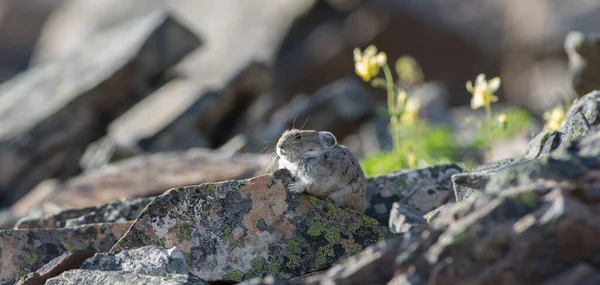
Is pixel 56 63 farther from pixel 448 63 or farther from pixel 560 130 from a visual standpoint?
pixel 448 63

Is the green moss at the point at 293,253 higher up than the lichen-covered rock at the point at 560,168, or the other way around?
the lichen-covered rock at the point at 560,168

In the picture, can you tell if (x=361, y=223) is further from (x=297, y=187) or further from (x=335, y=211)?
(x=297, y=187)

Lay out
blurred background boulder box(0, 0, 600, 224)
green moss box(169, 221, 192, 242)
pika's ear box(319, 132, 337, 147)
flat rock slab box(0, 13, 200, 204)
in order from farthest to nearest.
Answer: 1. blurred background boulder box(0, 0, 600, 224)
2. flat rock slab box(0, 13, 200, 204)
3. pika's ear box(319, 132, 337, 147)
4. green moss box(169, 221, 192, 242)

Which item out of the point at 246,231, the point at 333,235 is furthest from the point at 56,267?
the point at 333,235

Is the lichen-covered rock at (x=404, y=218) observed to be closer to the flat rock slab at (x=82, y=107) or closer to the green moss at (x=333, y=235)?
the green moss at (x=333, y=235)

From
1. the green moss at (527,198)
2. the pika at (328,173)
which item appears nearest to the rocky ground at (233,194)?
the green moss at (527,198)

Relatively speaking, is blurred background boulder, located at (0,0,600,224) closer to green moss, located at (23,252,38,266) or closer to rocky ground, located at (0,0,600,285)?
rocky ground, located at (0,0,600,285)

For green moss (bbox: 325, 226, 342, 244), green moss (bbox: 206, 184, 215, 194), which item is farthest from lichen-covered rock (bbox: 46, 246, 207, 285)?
green moss (bbox: 325, 226, 342, 244)
